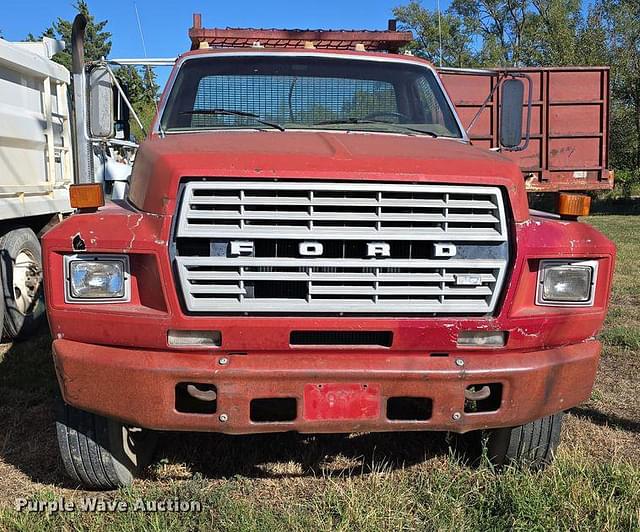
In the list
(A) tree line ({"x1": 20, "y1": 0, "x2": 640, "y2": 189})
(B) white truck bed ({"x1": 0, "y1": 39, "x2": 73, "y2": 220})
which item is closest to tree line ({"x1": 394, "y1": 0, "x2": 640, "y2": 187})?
(A) tree line ({"x1": 20, "y1": 0, "x2": 640, "y2": 189})

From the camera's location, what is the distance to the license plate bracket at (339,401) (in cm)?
287

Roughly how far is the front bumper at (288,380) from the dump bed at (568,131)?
11015 mm

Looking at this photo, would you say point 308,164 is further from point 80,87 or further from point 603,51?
point 603,51

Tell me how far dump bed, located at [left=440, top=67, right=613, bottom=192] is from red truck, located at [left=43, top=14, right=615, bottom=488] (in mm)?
10840

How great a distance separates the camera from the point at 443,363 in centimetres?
293

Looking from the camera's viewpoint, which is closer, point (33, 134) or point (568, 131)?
point (33, 134)

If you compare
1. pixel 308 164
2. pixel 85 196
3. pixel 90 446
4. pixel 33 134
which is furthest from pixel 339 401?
pixel 33 134

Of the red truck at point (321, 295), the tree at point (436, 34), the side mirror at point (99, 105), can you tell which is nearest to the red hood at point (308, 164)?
the red truck at point (321, 295)

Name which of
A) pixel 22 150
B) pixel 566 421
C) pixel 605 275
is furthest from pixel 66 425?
pixel 22 150

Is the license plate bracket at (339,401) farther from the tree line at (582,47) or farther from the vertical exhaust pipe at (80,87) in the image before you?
the tree line at (582,47)

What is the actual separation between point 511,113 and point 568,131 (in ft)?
31.8

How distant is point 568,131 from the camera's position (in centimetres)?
1341

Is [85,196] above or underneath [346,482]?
above

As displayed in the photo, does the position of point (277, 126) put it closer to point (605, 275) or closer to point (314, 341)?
point (314, 341)
